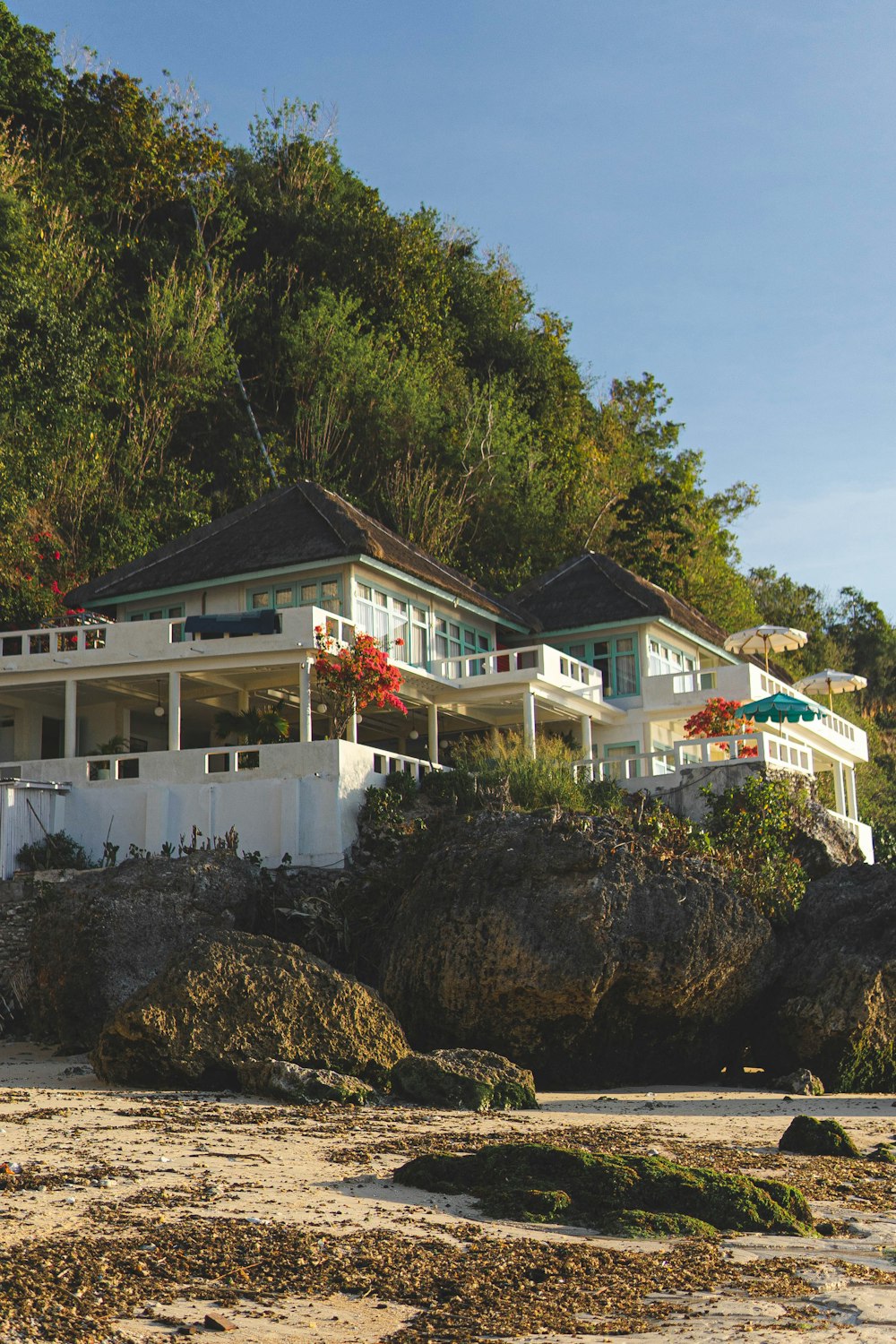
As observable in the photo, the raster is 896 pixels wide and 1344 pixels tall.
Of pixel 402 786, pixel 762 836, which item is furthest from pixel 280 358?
pixel 762 836

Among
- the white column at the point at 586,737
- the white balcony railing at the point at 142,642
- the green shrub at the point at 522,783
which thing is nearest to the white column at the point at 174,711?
the white balcony railing at the point at 142,642

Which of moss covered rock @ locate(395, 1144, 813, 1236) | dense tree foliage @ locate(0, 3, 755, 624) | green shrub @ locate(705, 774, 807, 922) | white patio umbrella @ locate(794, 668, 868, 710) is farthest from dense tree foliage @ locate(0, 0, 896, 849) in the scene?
moss covered rock @ locate(395, 1144, 813, 1236)

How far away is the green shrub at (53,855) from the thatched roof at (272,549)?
793cm

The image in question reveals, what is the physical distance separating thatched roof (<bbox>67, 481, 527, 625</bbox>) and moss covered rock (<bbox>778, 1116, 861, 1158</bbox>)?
62.0ft

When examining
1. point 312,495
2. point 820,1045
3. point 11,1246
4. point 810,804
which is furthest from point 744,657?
point 11,1246

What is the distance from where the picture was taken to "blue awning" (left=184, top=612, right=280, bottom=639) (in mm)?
25984

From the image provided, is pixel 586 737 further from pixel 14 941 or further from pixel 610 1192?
pixel 610 1192

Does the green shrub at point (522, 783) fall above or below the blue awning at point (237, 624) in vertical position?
below

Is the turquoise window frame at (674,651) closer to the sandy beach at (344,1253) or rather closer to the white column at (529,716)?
the white column at (529,716)

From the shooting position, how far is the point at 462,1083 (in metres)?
12.9

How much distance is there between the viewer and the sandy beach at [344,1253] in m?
6.09

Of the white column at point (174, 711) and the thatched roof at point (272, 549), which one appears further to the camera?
the thatched roof at point (272, 549)

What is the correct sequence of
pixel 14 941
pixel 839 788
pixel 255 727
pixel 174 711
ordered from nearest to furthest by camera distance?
pixel 14 941, pixel 174 711, pixel 255 727, pixel 839 788

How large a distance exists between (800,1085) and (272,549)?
17.1m
